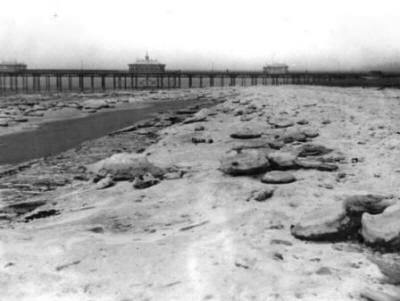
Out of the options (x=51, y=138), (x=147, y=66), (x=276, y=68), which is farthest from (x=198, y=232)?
(x=276, y=68)

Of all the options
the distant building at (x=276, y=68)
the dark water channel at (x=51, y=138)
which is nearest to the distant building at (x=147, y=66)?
the distant building at (x=276, y=68)

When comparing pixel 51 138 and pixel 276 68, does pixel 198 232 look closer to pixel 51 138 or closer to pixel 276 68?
pixel 51 138

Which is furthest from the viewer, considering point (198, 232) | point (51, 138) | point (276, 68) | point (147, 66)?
point (276, 68)

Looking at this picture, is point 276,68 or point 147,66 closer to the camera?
point 147,66

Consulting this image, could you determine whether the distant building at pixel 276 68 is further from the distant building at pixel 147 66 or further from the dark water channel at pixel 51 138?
the dark water channel at pixel 51 138

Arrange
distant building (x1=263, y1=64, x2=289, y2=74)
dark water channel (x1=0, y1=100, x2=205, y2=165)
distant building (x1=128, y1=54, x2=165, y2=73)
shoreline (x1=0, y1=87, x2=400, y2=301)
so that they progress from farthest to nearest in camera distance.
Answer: distant building (x1=263, y1=64, x2=289, y2=74) → distant building (x1=128, y1=54, x2=165, y2=73) → dark water channel (x1=0, y1=100, x2=205, y2=165) → shoreline (x1=0, y1=87, x2=400, y2=301)

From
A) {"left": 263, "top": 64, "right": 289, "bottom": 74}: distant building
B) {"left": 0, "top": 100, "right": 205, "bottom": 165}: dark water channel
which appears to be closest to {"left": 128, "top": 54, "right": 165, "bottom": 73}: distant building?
{"left": 263, "top": 64, "right": 289, "bottom": 74}: distant building

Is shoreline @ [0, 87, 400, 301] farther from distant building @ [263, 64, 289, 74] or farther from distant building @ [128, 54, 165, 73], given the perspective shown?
distant building @ [263, 64, 289, 74]

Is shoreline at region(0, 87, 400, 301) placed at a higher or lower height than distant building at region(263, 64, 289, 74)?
lower

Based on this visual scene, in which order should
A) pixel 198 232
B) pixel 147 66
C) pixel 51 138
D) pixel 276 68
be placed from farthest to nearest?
1. pixel 276 68
2. pixel 147 66
3. pixel 51 138
4. pixel 198 232

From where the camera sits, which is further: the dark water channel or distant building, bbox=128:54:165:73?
distant building, bbox=128:54:165:73

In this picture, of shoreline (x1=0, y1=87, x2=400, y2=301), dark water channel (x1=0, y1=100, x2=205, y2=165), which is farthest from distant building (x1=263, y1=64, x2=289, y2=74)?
shoreline (x1=0, y1=87, x2=400, y2=301)

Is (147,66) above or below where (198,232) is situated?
above

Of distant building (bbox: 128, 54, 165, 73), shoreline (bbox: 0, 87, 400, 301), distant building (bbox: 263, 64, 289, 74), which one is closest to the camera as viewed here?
shoreline (bbox: 0, 87, 400, 301)
